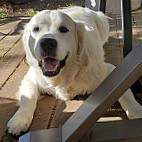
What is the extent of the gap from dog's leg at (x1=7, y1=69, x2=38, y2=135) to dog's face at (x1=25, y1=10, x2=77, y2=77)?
25 cm

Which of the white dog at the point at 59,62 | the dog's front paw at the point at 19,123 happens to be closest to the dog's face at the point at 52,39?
the white dog at the point at 59,62

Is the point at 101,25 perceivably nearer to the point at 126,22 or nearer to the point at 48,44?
the point at 126,22

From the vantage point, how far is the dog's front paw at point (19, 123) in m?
1.65

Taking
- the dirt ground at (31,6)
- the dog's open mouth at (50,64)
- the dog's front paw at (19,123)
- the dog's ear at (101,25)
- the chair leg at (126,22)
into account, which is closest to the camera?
the dog's front paw at (19,123)

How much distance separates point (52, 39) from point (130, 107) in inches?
31.2

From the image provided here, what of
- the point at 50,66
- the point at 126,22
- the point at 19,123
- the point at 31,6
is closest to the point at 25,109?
the point at 19,123

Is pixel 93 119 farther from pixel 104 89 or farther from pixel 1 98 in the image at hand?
pixel 1 98

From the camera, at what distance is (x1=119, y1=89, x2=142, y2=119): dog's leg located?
1.71 metres

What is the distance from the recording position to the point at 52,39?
1.81 metres

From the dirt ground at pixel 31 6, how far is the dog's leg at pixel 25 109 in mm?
3918

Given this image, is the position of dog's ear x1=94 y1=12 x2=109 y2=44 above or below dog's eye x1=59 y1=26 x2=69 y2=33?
below

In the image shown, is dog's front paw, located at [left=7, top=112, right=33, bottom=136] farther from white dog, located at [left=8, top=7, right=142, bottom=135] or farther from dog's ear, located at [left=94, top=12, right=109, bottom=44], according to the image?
dog's ear, located at [left=94, top=12, right=109, bottom=44]

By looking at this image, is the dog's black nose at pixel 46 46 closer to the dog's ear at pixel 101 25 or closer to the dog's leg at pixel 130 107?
the dog's leg at pixel 130 107

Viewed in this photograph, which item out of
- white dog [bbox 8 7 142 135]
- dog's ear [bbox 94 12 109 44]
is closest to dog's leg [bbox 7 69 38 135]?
white dog [bbox 8 7 142 135]
